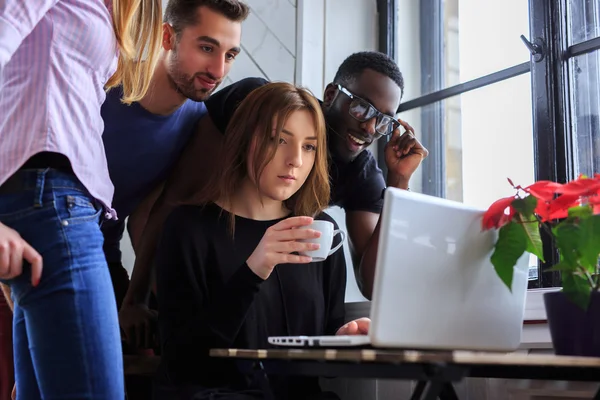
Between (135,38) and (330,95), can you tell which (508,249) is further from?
(330,95)

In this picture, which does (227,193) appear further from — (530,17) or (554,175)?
(530,17)

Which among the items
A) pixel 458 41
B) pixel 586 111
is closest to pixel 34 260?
pixel 586 111

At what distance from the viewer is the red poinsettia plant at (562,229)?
1.07 meters

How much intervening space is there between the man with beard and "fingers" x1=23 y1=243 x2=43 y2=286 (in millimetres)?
842

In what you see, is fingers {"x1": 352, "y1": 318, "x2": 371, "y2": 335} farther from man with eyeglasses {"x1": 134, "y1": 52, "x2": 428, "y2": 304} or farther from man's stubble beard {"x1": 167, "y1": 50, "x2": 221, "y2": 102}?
man's stubble beard {"x1": 167, "y1": 50, "x2": 221, "y2": 102}

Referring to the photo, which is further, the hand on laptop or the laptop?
the hand on laptop

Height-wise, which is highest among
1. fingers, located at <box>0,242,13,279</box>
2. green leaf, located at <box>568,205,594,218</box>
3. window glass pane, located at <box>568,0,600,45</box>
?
window glass pane, located at <box>568,0,600,45</box>

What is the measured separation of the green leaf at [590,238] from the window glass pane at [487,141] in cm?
82

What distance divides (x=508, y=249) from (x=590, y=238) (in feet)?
0.42

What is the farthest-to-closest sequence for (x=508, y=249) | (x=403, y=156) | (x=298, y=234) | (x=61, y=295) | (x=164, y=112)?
1. (x=403, y=156)
2. (x=164, y=112)
3. (x=298, y=234)
4. (x=508, y=249)
5. (x=61, y=295)

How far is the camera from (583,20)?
6.22ft

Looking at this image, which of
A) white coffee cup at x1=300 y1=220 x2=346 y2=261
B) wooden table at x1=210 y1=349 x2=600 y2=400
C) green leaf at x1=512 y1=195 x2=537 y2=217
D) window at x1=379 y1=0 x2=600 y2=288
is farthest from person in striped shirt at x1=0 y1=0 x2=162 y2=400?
window at x1=379 y1=0 x2=600 y2=288

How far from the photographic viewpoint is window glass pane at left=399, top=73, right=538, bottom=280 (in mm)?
2033

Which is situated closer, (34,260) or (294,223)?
(34,260)
